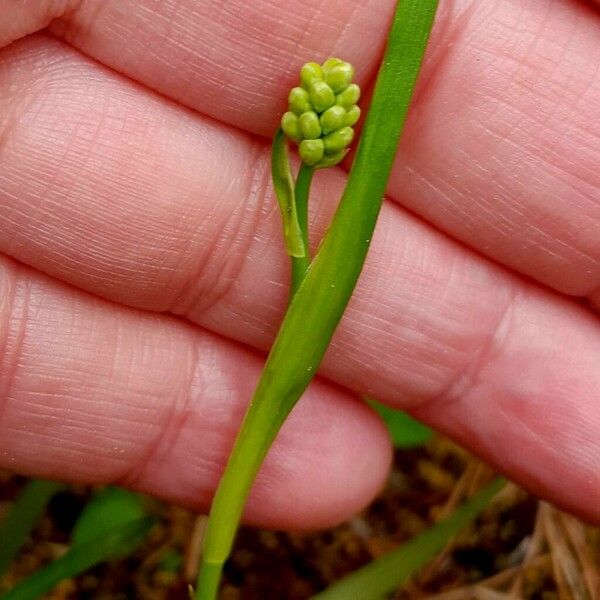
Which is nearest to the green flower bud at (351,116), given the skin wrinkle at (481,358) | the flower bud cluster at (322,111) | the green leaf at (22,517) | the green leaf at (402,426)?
the flower bud cluster at (322,111)

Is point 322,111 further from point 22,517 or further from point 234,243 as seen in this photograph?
point 22,517

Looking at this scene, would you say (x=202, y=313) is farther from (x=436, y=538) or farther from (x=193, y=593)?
(x=436, y=538)

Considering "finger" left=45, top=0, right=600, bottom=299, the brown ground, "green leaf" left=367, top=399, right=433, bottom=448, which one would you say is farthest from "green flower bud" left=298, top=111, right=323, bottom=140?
the brown ground

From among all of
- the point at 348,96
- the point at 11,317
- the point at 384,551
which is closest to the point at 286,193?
the point at 348,96

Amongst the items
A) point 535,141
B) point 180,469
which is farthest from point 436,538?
point 535,141

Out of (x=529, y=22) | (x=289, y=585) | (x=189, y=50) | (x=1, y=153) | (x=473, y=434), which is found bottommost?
(x=289, y=585)

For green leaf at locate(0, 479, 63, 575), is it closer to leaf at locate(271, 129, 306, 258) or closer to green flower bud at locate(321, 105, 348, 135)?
leaf at locate(271, 129, 306, 258)
